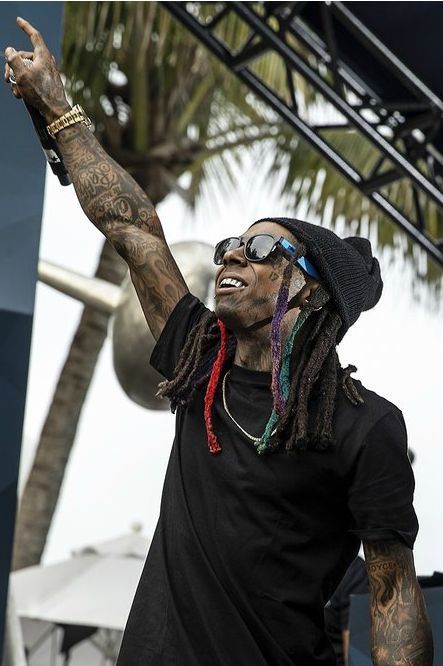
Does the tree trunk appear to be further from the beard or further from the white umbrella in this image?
the beard

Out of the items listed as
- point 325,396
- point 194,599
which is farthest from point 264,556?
point 325,396

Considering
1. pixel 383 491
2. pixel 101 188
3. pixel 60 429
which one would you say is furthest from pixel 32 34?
pixel 60 429

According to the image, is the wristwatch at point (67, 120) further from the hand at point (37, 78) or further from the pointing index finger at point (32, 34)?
the pointing index finger at point (32, 34)

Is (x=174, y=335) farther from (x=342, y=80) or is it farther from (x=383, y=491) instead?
(x=342, y=80)

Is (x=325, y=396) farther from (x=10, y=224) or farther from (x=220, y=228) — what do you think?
(x=220, y=228)

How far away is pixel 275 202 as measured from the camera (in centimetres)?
1366

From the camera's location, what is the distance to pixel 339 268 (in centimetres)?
264

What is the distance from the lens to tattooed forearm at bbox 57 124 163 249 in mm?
2857

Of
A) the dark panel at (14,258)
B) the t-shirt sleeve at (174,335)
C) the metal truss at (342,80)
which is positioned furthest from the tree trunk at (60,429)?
the t-shirt sleeve at (174,335)

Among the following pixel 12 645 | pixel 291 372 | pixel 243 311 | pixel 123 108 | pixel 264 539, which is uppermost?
pixel 123 108

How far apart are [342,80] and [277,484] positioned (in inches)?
159

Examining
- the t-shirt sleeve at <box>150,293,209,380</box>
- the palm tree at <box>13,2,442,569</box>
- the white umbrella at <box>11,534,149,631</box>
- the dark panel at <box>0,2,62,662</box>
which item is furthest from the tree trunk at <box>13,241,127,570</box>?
the t-shirt sleeve at <box>150,293,209,380</box>

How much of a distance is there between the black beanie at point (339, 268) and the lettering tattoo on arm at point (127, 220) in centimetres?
27

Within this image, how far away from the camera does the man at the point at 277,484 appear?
95.3 inches
